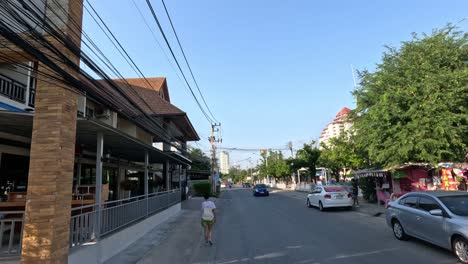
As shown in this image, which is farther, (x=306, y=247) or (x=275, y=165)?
(x=275, y=165)

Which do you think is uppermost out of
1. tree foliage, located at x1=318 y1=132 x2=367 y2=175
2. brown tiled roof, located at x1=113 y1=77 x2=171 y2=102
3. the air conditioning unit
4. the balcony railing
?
brown tiled roof, located at x1=113 y1=77 x2=171 y2=102

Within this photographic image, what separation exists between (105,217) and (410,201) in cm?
820

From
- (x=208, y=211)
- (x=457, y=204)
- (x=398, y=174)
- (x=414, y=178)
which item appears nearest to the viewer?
(x=457, y=204)

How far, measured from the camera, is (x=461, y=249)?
704 centimetres

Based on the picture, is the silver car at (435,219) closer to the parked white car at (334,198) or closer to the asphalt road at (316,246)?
the asphalt road at (316,246)

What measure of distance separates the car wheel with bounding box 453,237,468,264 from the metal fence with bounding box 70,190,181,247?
25.6 ft

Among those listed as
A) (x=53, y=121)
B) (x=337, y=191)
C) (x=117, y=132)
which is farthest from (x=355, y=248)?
(x=337, y=191)

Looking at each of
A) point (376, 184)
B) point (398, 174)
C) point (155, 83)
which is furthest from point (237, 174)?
point (398, 174)

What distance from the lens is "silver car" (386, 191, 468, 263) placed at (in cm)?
719

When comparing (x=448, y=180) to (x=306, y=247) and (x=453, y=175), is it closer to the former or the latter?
(x=453, y=175)

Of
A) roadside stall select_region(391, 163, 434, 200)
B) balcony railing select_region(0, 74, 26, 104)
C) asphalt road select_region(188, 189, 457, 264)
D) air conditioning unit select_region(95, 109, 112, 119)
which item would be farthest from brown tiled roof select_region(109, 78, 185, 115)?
roadside stall select_region(391, 163, 434, 200)

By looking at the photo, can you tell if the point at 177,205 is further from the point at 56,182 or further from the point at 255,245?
the point at 56,182

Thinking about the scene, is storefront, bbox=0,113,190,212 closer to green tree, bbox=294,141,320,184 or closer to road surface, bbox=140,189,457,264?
road surface, bbox=140,189,457,264

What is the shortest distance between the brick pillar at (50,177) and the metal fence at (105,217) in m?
0.89
